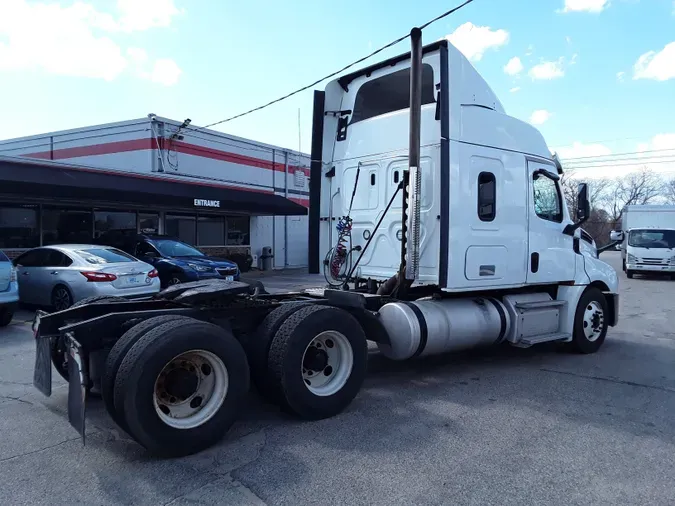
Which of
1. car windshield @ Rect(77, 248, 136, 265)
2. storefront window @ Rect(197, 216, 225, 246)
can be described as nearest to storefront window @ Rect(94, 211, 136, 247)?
storefront window @ Rect(197, 216, 225, 246)

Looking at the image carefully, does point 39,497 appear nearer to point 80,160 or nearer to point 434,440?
point 434,440

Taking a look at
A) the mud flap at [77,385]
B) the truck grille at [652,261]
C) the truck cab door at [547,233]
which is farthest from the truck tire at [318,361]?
the truck grille at [652,261]

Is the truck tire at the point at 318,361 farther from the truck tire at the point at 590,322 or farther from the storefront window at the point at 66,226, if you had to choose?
the storefront window at the point at 66,226

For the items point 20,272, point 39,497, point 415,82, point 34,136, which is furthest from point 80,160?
point 39,497

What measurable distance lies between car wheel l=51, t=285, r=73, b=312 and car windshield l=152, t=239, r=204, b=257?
3866 mm

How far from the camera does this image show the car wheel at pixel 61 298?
1011 centimetres

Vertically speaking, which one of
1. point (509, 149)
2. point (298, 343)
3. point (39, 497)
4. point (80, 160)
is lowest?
point (39, 497)

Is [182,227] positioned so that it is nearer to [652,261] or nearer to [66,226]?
[66,226]

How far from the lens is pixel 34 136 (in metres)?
23.6

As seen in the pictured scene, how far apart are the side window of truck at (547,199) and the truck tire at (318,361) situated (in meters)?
3.60

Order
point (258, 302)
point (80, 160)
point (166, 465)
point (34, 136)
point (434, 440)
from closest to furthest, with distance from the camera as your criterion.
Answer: point (166, 465) → point (434, 440) → point (258, 302) → point (80, 160) → point (34, 136)

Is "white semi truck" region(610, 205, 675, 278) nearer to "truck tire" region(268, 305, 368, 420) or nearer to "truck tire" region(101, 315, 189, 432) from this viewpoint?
"truck tire" region(268, 305, 368, 420)

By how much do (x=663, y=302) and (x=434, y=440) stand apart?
504 inches

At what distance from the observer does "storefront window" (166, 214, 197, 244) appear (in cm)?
1956
